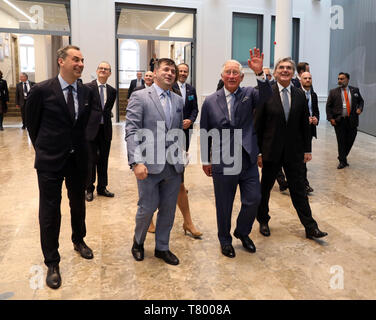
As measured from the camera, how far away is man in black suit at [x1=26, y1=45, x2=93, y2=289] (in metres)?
3.06

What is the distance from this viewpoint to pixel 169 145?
3.28 m

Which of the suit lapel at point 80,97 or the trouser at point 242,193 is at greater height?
the suit lapel at point 80,97

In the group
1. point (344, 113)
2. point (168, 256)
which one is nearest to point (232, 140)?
point (168, 256)

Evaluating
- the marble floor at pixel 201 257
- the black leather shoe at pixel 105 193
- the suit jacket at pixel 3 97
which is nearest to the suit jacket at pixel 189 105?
the marble floor at pixel 201 257

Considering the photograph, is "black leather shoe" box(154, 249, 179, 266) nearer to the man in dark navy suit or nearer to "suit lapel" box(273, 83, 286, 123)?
the man in dark navy suit

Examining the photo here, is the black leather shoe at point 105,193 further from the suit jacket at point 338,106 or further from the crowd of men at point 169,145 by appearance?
the suit jacket at point 338,106

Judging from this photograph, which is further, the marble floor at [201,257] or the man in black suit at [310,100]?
the man in black suit at [310,100]

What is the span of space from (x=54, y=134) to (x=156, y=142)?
2.45ft

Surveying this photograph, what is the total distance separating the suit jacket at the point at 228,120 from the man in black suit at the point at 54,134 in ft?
3.37

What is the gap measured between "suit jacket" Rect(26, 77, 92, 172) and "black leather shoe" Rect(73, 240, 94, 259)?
2.73ft

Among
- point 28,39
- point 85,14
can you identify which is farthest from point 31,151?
point 28,39

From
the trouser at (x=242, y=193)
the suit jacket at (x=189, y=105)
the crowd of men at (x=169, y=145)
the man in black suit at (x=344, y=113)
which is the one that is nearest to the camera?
the crowd of men at (x=169, y=145)

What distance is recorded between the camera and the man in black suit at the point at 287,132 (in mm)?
3877
